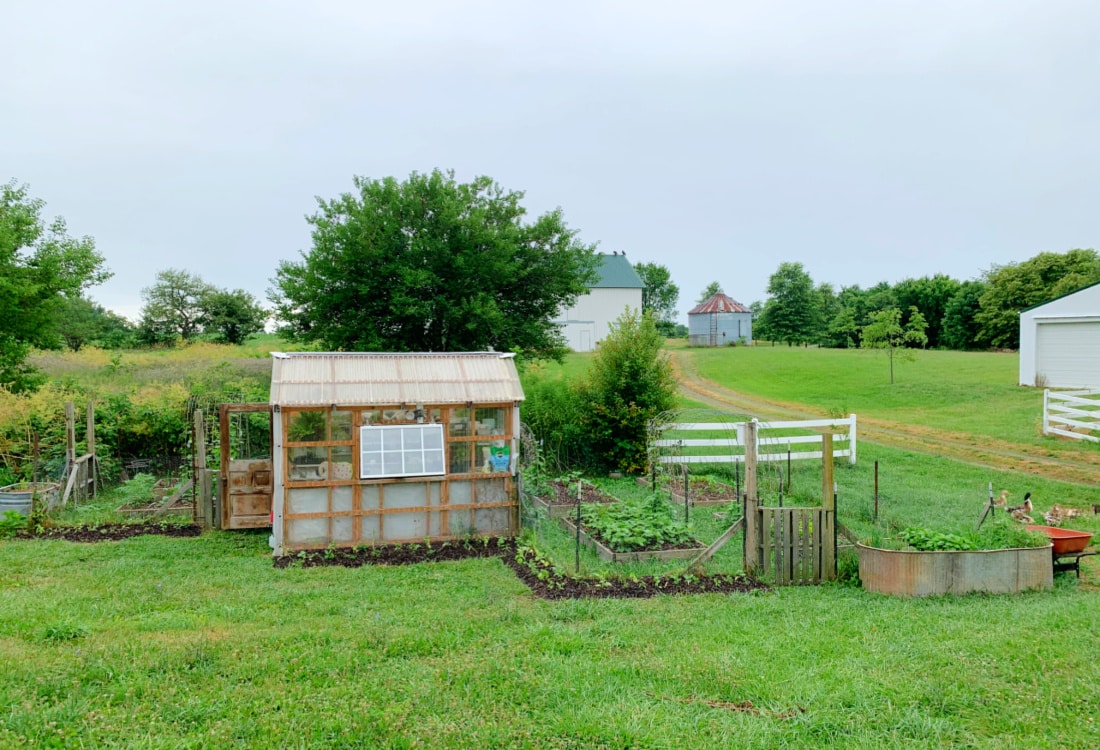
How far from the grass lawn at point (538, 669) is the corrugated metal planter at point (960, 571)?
249mm

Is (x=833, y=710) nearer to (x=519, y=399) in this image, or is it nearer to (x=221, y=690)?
(x=221, y=690)

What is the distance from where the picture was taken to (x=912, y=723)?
4.39 meters

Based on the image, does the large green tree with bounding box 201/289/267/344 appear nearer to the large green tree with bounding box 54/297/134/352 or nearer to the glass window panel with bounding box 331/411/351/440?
the large green tree with bounding box 54/297/134/352

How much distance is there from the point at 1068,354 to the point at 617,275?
26.9 meters

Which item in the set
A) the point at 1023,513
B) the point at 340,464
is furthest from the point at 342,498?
the point at 1023,513

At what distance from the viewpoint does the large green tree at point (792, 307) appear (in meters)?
58.0

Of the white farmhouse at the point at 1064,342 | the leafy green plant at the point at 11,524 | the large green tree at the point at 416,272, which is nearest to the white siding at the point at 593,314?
the white farmhouse at the point at 1064,342

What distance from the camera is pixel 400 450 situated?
1031 cm

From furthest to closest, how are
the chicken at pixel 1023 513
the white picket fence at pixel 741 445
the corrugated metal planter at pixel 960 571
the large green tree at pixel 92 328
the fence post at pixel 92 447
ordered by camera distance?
the large green tree at pixel 92 328 < the white picket fence at pixel 741 445 < the fence post at pixel 92 447 < the chicken at pixel 1023 513 < the corrugated metal planter at pixel 960 571

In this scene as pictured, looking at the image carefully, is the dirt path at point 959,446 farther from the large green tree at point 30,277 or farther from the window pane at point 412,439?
the large green tree at point 30,277

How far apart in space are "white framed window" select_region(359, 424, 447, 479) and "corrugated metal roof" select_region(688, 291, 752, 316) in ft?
145

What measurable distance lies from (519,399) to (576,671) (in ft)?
19.8

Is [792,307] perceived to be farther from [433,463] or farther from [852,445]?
[433,463]

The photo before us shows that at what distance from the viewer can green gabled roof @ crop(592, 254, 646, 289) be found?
1843 inches
